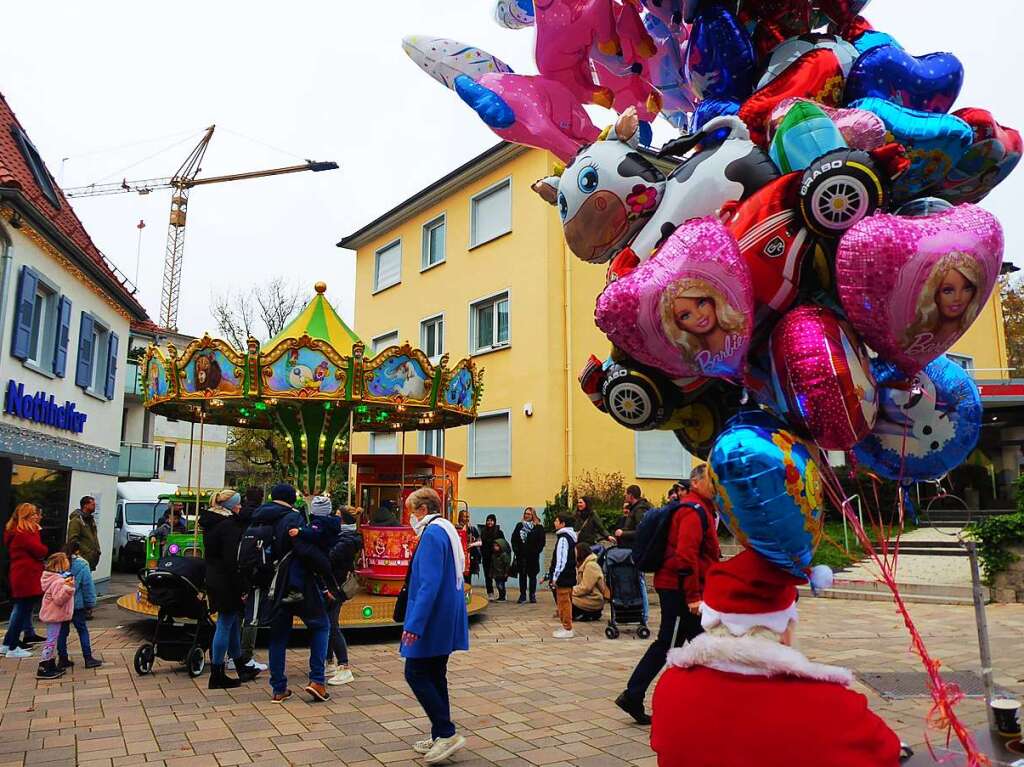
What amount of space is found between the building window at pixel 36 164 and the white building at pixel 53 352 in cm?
4

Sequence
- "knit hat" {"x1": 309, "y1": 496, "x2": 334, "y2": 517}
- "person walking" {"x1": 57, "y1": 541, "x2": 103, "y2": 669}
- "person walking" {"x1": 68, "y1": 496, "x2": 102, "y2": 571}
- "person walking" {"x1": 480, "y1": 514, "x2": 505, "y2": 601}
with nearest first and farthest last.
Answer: "knit hat" {"x1": 309, "y1": 496, "x2": 334, "y2": 517} → "person walking" {"x1": 57, "y1": 541, "x2": 103, "y2": 669} → "person walking" {"x1": 68, "y1": 496, "x2": 102, "y2": 571} → "person walking" {"x1": 480, "y1": 514, "x2": 505, "y2": 601}

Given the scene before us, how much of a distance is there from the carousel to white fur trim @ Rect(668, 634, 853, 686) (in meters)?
8.03

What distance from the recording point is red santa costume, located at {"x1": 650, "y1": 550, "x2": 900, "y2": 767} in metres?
2.41

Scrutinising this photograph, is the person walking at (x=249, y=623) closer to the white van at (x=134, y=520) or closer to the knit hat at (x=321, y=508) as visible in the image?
the knit hat at (x=321, y=508)

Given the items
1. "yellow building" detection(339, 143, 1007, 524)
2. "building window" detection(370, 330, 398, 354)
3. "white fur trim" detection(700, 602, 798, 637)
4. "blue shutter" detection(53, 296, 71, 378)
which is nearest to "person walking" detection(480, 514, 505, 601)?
"yellow building" detection(339, 143, 1007, 524)

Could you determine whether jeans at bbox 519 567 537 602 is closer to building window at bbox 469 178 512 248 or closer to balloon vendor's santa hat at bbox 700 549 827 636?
building window at bbox 469 178 512 248

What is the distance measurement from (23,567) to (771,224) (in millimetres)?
8191

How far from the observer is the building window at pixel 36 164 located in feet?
49.4

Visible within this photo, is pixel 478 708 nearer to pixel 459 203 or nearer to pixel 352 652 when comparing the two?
pixel 352 652

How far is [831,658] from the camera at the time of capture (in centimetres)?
835

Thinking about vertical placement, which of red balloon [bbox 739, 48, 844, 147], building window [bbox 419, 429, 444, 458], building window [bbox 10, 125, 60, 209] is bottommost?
building window [bbox 419, 429, 444, 458]

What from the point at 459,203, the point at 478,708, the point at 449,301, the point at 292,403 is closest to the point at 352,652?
the point at 478,708

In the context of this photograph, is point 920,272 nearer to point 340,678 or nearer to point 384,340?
point 340,678

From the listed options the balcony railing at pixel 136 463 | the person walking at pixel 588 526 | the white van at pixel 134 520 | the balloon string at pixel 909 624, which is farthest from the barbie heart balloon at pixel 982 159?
the balcony railing at pixel 136 463
